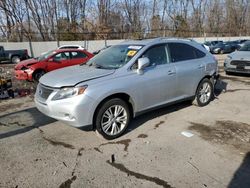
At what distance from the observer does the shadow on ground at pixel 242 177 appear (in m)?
3.23

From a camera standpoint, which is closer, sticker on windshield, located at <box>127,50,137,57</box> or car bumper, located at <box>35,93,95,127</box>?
car bumper, located at <box>35,93,95,127</box>

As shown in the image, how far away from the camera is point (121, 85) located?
14.8ft

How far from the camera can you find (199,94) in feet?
20.8

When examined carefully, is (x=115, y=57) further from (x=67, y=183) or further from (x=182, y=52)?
(x=67, y=183)

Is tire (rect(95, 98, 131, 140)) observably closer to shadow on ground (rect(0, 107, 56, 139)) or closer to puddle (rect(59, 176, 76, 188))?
puddle (rect(59, 176, 76, 188))

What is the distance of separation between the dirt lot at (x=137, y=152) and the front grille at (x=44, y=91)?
0.77 m

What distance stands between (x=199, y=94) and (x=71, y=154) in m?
3.66

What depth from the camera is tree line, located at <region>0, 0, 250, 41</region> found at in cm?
3198

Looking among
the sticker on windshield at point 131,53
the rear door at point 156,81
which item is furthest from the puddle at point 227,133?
the sticker on windshield at point 131,53

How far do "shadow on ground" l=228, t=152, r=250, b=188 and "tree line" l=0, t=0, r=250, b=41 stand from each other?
30.0m

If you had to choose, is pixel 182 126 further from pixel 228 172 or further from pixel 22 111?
pixel 22 111

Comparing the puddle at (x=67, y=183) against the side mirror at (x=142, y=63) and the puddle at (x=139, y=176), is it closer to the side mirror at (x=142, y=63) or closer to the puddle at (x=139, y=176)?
the puddle at (x=139, y=176)

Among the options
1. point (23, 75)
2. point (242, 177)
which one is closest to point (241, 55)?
A: point (242, 177)

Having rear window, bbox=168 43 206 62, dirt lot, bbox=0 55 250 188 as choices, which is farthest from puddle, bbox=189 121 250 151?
rear window, bbox=168 43 206 62
